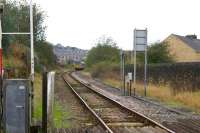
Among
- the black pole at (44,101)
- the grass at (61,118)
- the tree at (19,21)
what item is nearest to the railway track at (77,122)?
the grass at (61,118)

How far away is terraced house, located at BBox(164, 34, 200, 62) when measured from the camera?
82625 mm

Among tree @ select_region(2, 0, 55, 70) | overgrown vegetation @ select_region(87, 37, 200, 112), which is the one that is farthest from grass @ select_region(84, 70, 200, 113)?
tree @ select_region(2, 0, 55, 70)

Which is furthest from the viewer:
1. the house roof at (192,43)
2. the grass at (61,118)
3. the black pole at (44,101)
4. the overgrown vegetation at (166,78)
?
the house roof at (192,43)

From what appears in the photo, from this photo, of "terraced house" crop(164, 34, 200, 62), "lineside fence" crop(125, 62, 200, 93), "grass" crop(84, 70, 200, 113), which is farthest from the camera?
"terraced house" crop(164, 34, 200, 62)

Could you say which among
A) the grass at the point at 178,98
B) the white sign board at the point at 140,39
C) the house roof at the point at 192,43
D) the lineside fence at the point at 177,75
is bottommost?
the grass at the point at 178,98

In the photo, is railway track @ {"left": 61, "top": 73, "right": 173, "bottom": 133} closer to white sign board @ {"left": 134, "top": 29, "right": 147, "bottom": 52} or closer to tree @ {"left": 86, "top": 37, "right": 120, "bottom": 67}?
white sign board @ {"left": 134, "top": 29, "right": 147, "bottom": 52}

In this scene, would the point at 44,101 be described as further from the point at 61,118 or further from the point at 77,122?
the point at 61,118

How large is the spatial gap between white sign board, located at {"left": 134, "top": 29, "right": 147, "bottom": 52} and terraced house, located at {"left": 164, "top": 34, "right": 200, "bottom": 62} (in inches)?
2048

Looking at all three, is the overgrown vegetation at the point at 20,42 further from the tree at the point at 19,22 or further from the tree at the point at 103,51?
the tree at the point at 103,51

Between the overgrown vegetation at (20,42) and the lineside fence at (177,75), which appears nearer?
the overgrown vegetation at (20,42)

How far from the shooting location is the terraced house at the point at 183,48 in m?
82.6

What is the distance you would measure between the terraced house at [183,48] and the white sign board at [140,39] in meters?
52.0

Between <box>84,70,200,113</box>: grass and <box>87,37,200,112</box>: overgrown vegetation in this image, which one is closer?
<box>84,70,200,113</box>: grass

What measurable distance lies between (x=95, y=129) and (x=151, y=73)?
3113 cm
